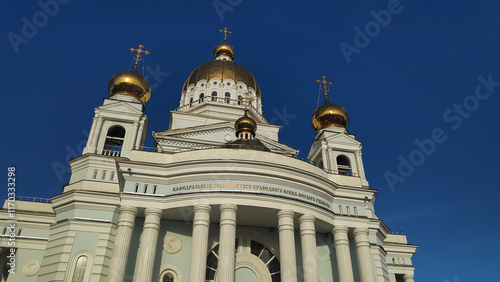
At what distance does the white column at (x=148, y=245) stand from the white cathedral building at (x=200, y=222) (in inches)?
1.3

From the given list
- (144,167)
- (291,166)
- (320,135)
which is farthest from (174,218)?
(320,135)

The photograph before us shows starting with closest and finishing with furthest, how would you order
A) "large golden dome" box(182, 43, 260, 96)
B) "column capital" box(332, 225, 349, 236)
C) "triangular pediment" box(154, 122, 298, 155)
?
"column capital" box(332, 225, 349, 236), "triangular pediment" box(154, 122, 298, 155), "large golden dome" box(182, 43, 260, 96)

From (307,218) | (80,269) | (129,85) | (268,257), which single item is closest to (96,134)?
(129,85)

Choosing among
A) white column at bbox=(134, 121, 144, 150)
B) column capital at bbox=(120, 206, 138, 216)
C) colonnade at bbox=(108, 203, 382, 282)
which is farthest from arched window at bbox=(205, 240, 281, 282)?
white column at bbox=(134, 121, 144, 150)

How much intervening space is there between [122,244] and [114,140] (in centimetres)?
894

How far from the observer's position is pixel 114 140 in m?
20.1

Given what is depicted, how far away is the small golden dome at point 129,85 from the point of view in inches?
852

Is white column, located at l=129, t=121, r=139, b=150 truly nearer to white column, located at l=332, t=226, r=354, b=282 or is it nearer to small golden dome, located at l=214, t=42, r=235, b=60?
white column, located at l=332, t=226, r=354, b=282

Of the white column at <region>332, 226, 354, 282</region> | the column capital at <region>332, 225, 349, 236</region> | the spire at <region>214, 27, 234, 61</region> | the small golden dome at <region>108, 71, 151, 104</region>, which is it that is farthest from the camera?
the spire at <region>214, 27, 234, 61</region>

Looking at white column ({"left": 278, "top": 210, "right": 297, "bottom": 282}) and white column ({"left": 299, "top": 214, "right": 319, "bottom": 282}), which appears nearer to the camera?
white column ({"left": 278, "top": 210, "right": 297, "bottom": 282})

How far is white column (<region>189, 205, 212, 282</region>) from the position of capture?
11.9m

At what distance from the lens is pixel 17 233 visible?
17984mm

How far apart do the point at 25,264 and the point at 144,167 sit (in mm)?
8746

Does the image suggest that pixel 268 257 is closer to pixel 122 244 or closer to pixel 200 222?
pixel 200 222
